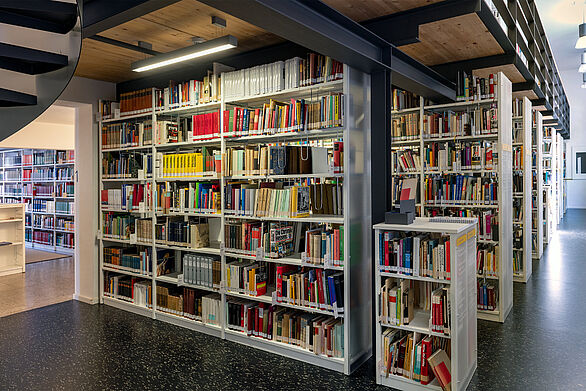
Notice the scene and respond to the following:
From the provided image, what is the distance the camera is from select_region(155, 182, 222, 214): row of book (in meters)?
4.47

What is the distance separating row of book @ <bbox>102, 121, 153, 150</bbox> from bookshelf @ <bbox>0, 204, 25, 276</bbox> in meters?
3.73

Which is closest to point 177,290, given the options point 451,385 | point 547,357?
point 451,385

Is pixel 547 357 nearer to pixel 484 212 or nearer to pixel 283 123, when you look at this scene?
pixel 484 212

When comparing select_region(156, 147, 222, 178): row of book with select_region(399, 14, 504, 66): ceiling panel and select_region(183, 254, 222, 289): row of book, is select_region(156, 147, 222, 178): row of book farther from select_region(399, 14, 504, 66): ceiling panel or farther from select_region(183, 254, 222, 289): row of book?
select_region(399, 14, 504, 66): ceiling panel

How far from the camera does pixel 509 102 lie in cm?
511

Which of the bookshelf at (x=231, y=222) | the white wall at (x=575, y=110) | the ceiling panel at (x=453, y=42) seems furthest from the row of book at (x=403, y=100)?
the white wall at (x=575, y=110)

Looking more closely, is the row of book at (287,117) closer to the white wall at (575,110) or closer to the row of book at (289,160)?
the row of book at (289,160)

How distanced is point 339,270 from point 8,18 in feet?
10.2

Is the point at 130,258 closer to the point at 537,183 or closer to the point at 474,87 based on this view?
the point at 474,87

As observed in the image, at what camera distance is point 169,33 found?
408 centimetres

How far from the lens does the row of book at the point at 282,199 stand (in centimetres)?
371

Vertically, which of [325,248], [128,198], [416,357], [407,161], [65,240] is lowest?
[416,357]

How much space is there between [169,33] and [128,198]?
2.24 metres

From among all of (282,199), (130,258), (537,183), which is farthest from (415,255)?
(537,183)
